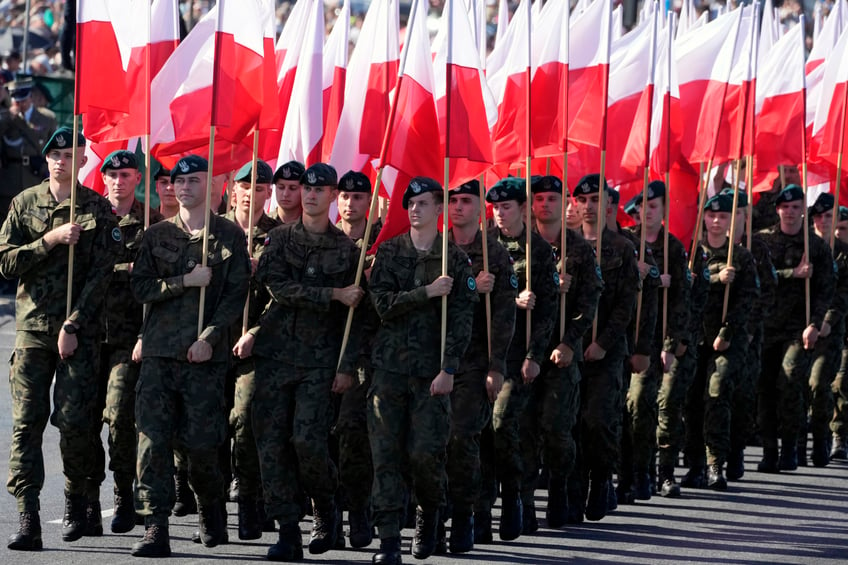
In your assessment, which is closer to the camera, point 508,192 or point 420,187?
point 420,187

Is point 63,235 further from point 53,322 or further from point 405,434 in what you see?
point 405,434

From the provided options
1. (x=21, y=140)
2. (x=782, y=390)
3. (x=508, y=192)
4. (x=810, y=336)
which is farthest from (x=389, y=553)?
(x=21, y=140)

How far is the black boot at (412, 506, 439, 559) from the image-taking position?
30.7 ft

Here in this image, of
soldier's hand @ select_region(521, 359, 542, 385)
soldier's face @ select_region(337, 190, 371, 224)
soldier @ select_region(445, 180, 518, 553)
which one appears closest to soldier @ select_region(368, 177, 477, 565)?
soldier @ select_region(445, 180, 518, 553)

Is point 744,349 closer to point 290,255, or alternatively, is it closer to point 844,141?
point 844,141

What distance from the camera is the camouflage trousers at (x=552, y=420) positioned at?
35.3 feet

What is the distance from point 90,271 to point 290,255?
43.1 inches

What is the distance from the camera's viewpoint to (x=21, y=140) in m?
19.8

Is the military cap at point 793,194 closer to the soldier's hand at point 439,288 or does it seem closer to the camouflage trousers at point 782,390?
the camouflage trousers at point 782,390

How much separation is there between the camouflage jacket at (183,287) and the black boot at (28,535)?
3.42 feet

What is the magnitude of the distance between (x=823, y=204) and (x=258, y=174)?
20.6 feet

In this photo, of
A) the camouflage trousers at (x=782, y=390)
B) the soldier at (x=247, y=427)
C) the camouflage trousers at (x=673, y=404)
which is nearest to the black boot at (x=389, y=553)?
the soldier at (x=247, y=427)

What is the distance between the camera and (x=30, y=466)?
920cm

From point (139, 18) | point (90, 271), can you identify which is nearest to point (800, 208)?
point (139, 18)
